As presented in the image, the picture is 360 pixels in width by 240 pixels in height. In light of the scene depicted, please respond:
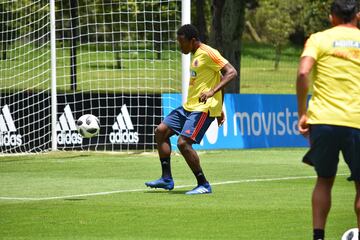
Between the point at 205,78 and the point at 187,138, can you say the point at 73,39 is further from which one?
the point at 187,138

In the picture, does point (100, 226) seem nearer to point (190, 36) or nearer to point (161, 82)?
point (190, 36)

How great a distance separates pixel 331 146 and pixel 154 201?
14.9 ft

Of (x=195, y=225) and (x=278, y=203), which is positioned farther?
(x=278, y=203)

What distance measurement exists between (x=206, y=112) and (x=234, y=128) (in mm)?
9348

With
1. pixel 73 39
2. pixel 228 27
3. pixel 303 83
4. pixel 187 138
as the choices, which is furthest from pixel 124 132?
pixel 303 83

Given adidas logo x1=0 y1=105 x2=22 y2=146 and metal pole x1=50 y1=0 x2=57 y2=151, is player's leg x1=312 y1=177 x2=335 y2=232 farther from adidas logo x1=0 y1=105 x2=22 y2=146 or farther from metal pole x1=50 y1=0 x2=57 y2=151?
adidas logo x1=0 y1=105 x2=22 y2=146

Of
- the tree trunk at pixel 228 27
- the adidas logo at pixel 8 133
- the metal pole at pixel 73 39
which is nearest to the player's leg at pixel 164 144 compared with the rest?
the adidas logo at pixel 8 133

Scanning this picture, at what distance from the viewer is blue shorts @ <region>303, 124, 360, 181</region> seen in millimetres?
8539

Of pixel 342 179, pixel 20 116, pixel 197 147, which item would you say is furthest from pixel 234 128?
pixel 342 179

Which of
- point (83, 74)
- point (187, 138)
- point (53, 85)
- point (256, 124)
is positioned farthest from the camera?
point (83, 74)

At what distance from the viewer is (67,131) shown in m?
21.9

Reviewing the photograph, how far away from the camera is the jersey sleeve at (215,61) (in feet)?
45.4

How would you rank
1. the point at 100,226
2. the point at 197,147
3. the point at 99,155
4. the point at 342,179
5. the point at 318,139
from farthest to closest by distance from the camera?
1. the point at 197,147
2. the point at 99,155
3. the point at 342,179
4. the point at 100,226
5. the point at 318,139

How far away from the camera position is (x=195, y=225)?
34.8 feet
